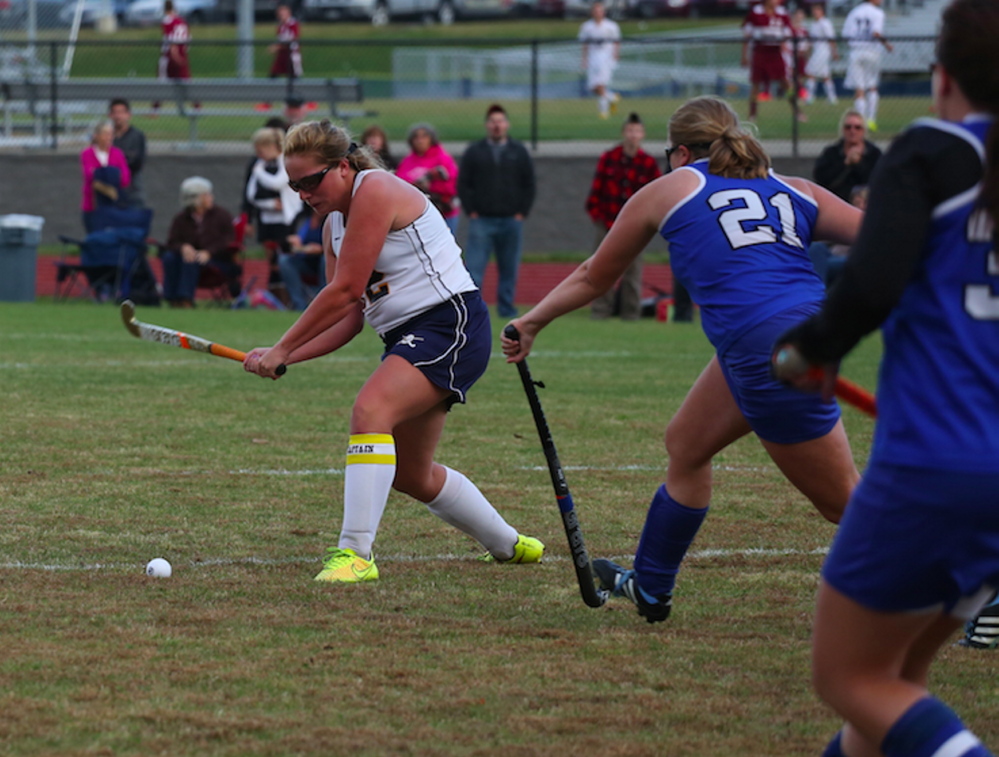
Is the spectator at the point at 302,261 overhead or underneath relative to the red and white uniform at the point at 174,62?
underneath

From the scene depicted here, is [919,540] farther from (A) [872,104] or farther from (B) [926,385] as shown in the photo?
(A) [872,104]

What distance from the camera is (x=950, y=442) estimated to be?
2688 millimetres

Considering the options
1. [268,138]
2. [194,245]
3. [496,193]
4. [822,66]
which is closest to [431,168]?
[496,193]

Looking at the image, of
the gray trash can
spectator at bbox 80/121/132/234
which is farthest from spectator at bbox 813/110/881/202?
the gray trash can

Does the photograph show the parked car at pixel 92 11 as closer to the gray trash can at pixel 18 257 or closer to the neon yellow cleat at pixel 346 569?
the gray trash can at pixel 18 257

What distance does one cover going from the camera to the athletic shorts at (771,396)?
4480 millimetres

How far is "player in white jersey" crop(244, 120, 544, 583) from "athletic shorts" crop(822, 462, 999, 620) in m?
2.97

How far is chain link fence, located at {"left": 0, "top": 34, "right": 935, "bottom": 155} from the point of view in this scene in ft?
75.8

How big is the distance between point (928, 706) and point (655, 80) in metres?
24.3

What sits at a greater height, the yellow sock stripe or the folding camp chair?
the yellow sock stripe

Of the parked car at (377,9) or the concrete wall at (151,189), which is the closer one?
the concrete wall at (151,189)

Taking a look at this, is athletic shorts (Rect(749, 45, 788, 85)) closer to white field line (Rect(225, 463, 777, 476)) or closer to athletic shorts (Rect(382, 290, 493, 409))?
white field line (Rect(225, 463, 777, 476))

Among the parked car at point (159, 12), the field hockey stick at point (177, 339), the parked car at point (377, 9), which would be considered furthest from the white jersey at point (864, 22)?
Answer: the parked car at point (159, 12)

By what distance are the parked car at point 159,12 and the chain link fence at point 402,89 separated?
17.0 meters
